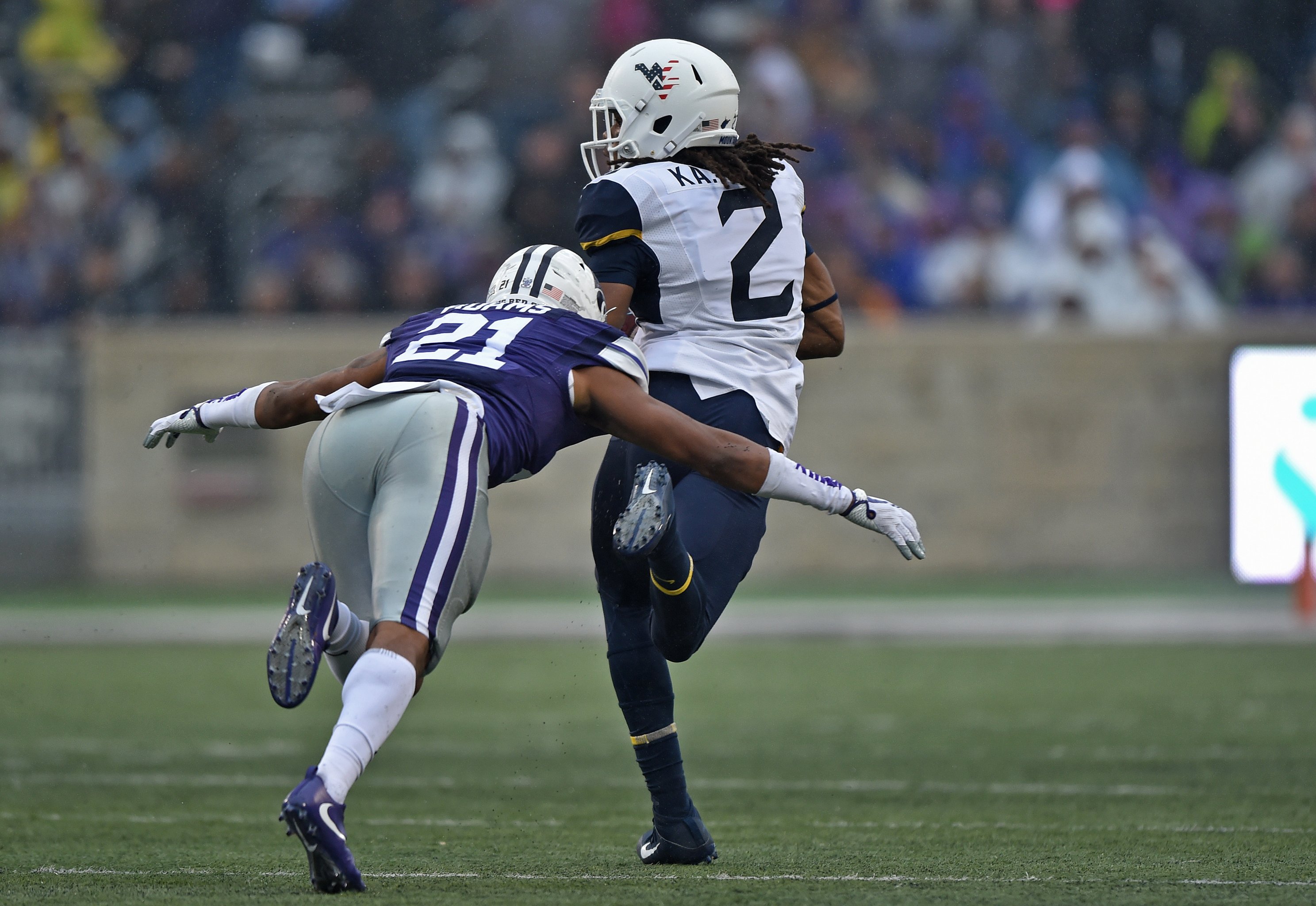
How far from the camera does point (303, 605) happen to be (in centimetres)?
343

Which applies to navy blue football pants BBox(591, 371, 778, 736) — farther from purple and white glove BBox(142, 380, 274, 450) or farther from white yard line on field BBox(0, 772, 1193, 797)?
white yard line on field BBox(0, 772, 1193, 797)

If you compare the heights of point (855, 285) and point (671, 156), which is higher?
point (671, 156)

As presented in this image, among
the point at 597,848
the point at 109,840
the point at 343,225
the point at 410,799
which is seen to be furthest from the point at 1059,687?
the point at 343,225

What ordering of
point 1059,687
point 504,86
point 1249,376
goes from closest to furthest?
point 1059,687
point 1249,376
point 504,86

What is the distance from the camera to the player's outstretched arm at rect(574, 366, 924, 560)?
371cm

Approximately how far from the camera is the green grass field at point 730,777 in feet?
12.5

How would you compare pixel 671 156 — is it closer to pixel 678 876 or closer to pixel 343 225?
pixel 678 876

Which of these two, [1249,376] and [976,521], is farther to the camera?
[976,521]

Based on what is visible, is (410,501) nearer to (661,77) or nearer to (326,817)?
(326,817)

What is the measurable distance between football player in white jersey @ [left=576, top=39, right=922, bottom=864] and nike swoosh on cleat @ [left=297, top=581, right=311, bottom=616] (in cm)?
86

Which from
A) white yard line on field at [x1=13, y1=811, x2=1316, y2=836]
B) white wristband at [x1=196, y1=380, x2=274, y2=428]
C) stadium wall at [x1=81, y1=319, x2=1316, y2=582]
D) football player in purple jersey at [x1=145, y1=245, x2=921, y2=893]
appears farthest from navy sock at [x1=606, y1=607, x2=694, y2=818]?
stadium wall at [x1=81, y1=319, x2=1316, y2=582]

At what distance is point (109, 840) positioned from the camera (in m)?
4.55

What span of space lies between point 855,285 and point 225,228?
4.50m

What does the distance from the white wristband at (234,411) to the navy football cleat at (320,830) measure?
1.02 m
